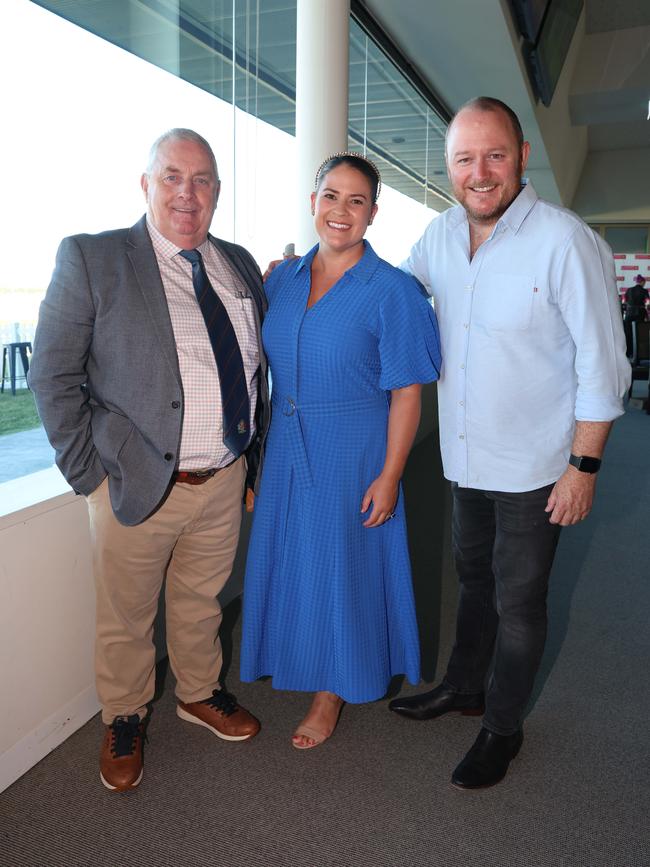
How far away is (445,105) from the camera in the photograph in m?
7.41

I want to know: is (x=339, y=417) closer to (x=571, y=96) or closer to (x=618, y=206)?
(x=571, y=96)

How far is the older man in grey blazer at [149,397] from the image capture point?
1.77 meters

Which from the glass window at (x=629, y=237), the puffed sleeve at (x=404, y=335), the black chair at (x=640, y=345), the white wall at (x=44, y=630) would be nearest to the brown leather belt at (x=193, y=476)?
the white wall at (x=44, y=630)

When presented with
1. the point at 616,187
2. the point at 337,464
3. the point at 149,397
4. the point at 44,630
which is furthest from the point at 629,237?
the point at 44,630

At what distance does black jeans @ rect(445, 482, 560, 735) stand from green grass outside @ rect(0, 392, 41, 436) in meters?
1.39

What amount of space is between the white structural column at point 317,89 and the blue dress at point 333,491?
1.68 m

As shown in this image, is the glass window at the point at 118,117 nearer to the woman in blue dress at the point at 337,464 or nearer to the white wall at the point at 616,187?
the woman in blue dress at the point at 337,464

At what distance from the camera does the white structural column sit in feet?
11.5

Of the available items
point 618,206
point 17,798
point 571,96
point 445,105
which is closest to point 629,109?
point 571,96

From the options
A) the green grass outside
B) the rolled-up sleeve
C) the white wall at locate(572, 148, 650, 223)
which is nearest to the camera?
the rolled-up sleeve

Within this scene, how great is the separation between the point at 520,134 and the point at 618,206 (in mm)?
16982

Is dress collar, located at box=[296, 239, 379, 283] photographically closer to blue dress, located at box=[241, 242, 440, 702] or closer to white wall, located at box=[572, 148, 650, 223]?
blue dress, located at box=[241, 242, 440, 702]

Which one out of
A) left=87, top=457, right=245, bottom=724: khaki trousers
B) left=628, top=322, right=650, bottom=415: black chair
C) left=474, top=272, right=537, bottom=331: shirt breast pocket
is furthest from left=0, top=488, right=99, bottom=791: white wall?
left=628, top=322, right=650, bottom=415: black chair

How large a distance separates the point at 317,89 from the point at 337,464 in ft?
7.82
